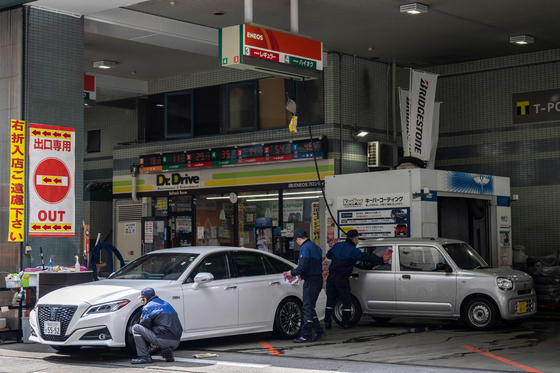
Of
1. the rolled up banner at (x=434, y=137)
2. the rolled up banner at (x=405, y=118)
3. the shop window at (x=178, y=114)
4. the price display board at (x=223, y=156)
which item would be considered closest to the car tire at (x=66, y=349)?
the rolled up banner at (x=405, y=118)

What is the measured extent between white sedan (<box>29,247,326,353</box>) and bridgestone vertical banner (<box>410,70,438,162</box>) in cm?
614

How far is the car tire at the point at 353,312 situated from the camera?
1305cm

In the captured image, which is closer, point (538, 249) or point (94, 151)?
point (538, 249)

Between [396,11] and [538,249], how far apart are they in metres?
7.31

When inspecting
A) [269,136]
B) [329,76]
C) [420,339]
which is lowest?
[420,339]

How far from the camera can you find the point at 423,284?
12.6m

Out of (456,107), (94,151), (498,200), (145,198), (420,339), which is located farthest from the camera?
(94,151)

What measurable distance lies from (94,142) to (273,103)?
8.49 metres

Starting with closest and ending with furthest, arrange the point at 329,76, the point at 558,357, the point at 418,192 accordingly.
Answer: the point at 558,357 → the point at 418,192 → the point at 329,76

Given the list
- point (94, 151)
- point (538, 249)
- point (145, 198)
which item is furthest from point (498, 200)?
point (94, 151)

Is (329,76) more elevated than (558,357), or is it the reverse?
(329,76)

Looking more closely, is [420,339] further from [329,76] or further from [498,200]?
[329,76]

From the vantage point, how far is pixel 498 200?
645 inches

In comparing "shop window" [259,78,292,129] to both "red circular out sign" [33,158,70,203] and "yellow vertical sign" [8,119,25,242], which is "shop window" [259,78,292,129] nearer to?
"red circular out sign" [33,158,70,203]
